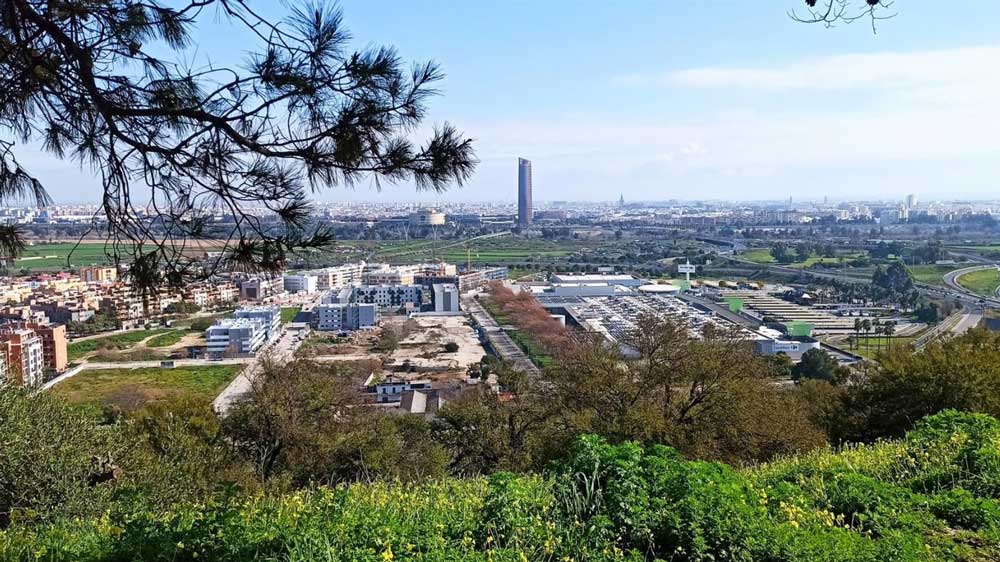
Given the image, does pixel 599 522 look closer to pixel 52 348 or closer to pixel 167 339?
pixel 52 348

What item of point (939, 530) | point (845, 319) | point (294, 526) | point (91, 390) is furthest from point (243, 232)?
point (845, 319)

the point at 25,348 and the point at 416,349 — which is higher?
the point at 25,348

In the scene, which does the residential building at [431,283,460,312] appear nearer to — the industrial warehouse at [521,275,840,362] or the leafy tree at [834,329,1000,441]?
the industrial warehouse at [521,275,840,362]

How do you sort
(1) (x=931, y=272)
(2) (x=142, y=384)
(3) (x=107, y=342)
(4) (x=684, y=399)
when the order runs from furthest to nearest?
(1) (x=931, y=272)
(3) (x=107, y=342)
(2) (x=142, y=384)
(4) (x=684, y=399)

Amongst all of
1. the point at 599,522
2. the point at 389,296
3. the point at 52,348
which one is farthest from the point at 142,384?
the point at 599,522

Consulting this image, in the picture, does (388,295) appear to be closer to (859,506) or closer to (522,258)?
(522,258)

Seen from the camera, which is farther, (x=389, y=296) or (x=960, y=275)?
(x=960, y=275)
